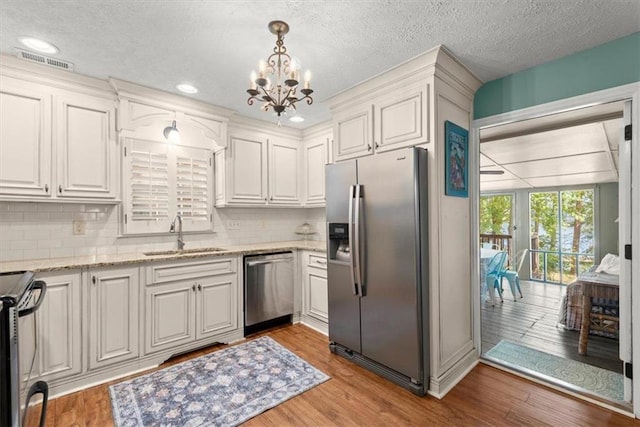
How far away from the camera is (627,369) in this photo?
2021 millimetres

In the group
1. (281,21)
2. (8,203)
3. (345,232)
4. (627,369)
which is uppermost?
(281,21)

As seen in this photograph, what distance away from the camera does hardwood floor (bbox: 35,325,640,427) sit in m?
1.89

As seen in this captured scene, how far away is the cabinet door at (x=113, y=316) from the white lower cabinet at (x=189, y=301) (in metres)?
0.11

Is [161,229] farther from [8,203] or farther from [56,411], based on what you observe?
[56,411]

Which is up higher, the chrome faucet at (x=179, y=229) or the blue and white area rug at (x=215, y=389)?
the chrome faucet at (x=179, y=229)

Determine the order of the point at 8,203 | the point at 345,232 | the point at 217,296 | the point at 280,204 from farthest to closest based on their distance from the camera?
the point at 280,204
the point at 217,296
the point at 345,232
the point at 8,203

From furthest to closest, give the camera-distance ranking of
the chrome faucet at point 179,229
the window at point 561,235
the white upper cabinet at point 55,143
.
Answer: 1. the window at point 561,235
2. the chrome faucet at point 179,229
3. the white upper cabinet at point 55,143

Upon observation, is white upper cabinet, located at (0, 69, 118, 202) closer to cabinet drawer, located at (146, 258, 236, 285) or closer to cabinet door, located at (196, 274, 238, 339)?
cabinet drawer, located at (146, 258, 236, 285)

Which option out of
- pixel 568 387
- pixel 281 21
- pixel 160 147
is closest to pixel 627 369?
pixel 568 387

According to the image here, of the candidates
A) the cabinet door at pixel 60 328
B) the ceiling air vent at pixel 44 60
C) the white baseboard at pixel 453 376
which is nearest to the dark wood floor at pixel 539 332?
the white baseboard at pixel 453 376

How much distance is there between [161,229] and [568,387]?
379 centimetres

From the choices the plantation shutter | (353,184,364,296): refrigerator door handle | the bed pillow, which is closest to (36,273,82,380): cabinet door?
the plantation shutter

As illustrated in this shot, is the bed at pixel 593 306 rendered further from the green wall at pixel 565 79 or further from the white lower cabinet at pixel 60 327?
the white lower cabinet at pixel 60 327

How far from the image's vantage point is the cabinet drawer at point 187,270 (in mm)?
2576
